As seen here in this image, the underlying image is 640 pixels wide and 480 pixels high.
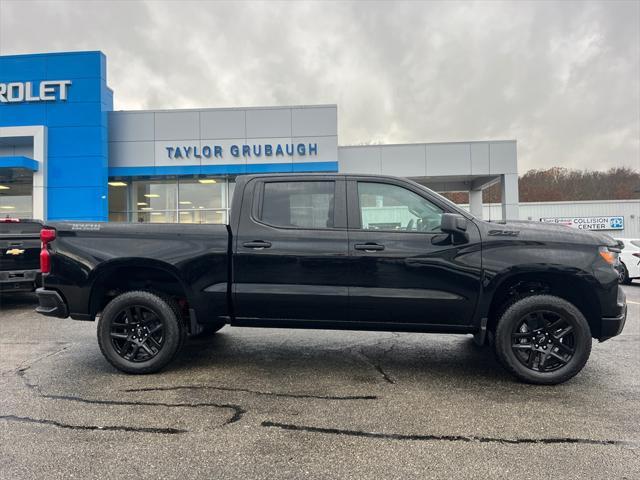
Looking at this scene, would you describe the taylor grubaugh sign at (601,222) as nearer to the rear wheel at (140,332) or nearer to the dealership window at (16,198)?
the dealership window at (16,198)

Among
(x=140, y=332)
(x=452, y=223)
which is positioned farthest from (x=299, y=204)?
(x=140, y=332)

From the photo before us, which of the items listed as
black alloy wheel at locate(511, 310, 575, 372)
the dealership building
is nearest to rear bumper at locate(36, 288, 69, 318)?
black alloy wheel at locate(511, 310, 575, 372)

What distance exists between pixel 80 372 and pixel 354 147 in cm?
1681

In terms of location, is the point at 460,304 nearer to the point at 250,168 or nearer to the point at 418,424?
the point at 418,424

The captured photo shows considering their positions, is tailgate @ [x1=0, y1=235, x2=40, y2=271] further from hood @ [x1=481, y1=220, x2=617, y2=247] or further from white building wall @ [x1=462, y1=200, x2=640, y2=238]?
white building wall @ [x1=462, y1=200, x2=640, y2=238]

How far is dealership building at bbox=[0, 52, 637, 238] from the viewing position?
19.2m

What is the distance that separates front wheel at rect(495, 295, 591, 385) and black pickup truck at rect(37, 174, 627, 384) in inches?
0.5

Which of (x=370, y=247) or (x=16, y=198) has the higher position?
(x=16, y=198)

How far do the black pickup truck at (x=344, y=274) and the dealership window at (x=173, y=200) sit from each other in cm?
1576

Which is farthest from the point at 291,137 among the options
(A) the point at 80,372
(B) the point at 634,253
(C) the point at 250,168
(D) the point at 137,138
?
(A) the point at 80,372

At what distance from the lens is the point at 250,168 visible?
1958 centimetres

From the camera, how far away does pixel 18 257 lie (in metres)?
8.05

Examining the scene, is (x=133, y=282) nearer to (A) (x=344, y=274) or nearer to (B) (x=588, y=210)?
(A) (x=344, y=274)

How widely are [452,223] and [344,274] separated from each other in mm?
1088
